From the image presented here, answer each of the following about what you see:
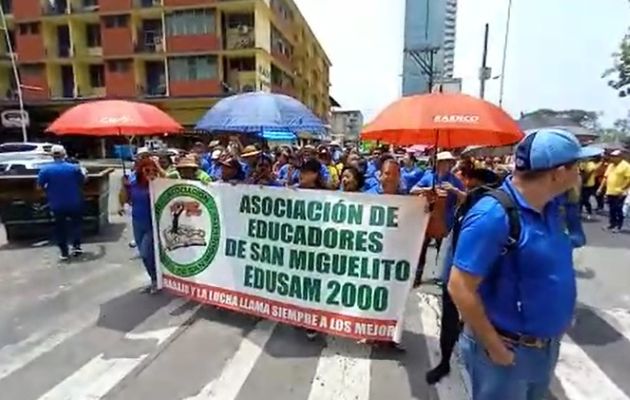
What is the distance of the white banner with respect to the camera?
434 centimetres

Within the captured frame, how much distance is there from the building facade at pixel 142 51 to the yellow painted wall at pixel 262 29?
0.07 meters

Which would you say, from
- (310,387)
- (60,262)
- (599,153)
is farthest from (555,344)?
(60,262)

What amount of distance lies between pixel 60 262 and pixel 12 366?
13.1 feet

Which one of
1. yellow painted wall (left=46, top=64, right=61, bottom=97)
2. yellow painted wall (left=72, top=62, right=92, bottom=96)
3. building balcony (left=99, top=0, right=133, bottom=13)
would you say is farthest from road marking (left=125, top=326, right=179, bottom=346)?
yellow painted wall (left=46, top=64, right=61, bottom=97)

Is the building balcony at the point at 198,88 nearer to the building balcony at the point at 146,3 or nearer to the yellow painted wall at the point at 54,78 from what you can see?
the building balcony at the point at 146,3

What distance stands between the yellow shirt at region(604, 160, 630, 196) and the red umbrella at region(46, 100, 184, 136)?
32.5 ft

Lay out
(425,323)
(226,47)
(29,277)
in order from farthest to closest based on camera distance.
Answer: (226,47) < (29,277) < (425,323)

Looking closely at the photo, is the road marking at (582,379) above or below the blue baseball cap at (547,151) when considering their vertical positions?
below

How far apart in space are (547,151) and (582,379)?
311 centimetres

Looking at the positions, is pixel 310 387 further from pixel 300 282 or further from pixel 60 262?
pixel 60 262

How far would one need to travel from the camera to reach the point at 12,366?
4.34 meters

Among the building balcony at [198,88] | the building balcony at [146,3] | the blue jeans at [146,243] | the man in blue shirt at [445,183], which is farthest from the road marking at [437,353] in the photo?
the building balcony at [146,3]

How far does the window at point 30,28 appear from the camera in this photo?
41.3m

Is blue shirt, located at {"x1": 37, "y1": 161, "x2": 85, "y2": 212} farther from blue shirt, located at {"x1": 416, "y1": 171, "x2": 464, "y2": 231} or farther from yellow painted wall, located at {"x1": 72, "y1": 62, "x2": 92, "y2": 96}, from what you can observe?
yellow painted wall, located at {"x1": 72, "y1": 62, "x2": 92, "y2": 96}
